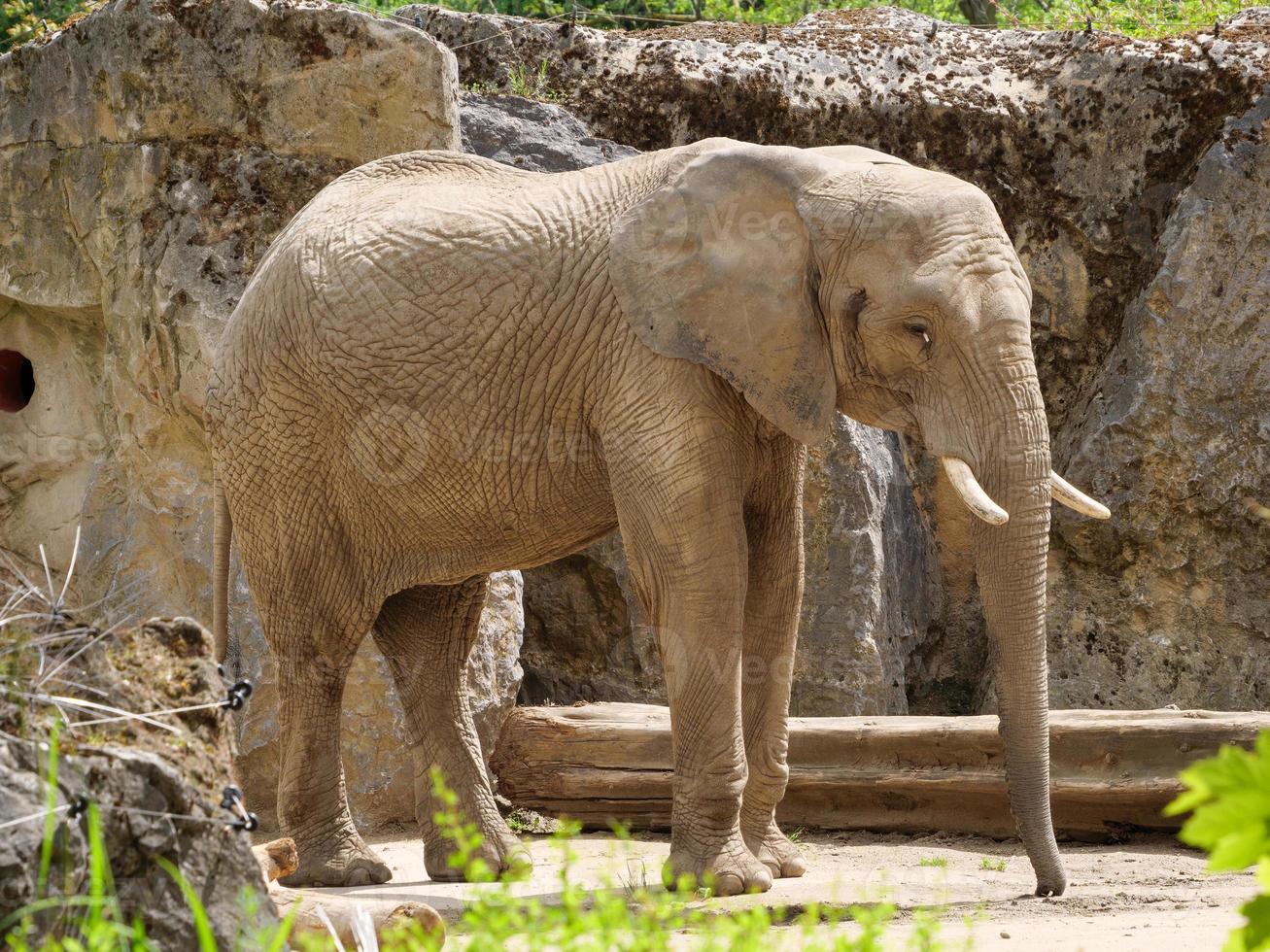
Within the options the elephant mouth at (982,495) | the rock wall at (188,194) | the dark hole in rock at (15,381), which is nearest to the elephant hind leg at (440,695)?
the rock wall at (188,194)

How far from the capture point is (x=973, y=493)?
5.33 metres

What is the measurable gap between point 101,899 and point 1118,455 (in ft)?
25.0

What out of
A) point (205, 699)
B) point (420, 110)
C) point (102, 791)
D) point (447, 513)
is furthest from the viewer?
point (420, 110)

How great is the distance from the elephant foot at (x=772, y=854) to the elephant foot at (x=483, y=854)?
38.3 inches

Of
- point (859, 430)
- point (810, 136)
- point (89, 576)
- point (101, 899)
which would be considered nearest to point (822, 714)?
point (859, 430)

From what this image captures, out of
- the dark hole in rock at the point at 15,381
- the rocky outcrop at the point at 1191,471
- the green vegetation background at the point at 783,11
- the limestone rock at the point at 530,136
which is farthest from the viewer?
the green vegetation background at the point at 783,11

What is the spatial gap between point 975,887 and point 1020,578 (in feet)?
4.54

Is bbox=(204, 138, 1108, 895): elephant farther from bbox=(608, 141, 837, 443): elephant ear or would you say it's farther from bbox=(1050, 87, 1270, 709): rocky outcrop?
bbox=(1050, 87, 1270, 709): rocky outcrop

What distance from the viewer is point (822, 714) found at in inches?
365

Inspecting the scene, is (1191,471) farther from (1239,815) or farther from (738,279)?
(1239,815)

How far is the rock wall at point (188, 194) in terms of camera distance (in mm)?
8438

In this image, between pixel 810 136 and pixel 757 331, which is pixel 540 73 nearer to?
pixel 810 136

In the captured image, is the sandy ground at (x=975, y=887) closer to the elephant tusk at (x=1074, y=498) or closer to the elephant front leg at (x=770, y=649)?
the elephant front leg at (x=770, y=649)

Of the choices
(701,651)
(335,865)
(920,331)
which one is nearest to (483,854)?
(335,865)
